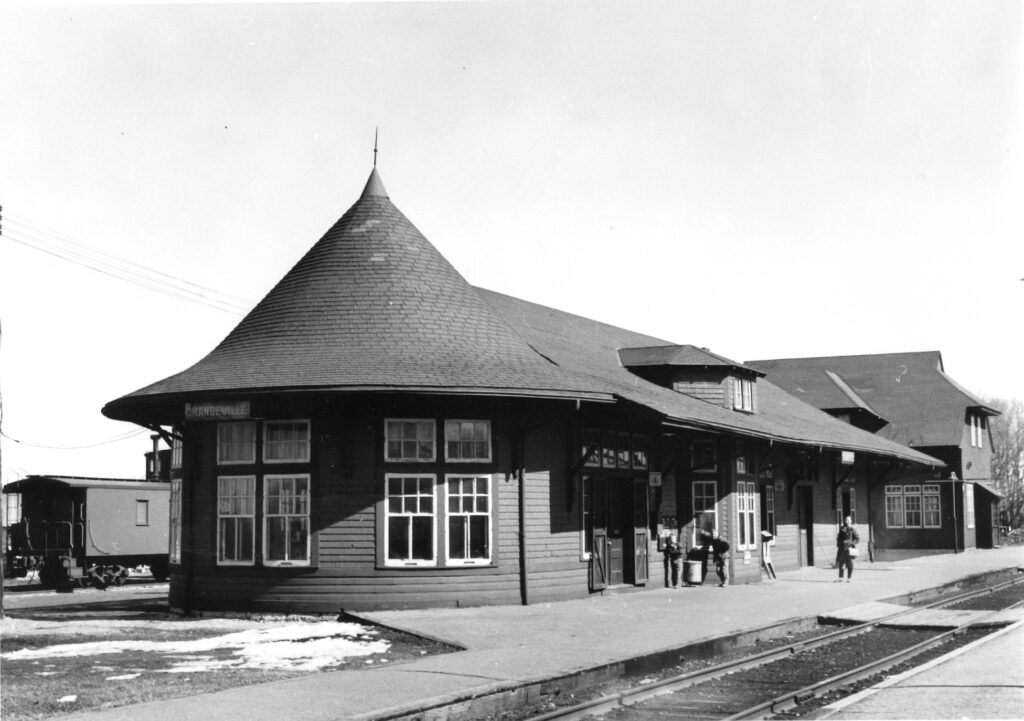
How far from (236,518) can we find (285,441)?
5.08 feet

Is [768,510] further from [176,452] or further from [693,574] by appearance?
[176,452]

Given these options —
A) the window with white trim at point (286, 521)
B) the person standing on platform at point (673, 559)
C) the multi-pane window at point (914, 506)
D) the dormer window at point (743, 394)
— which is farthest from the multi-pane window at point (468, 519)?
the multi-pane window at point (914, 506)

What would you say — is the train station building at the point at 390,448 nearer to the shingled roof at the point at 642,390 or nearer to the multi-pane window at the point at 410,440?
the multi-pane window at the point at 410,440

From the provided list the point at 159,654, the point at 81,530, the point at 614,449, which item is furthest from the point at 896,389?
the point at 159,654

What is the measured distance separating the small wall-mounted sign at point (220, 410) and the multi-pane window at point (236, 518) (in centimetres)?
119

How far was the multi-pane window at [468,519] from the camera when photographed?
1791cm

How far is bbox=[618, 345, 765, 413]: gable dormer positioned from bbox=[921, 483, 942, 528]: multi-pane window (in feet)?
59.8

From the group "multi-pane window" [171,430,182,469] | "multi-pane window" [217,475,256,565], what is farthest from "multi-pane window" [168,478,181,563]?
"multi-pane window" [217,475,256,565]

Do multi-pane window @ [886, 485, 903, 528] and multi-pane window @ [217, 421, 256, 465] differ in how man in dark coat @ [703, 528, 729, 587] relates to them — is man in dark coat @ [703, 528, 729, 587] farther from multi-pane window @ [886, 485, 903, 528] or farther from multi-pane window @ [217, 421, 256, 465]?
multi-pane window @ [886, 485, 903, 528]

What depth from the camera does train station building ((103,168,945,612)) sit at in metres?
17.5

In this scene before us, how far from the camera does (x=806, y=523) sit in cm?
3058

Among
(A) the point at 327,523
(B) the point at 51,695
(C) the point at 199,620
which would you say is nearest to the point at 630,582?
(A) the point at 327,523

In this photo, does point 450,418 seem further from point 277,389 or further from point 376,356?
point 277,389

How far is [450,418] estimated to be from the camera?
18016 millimetres
